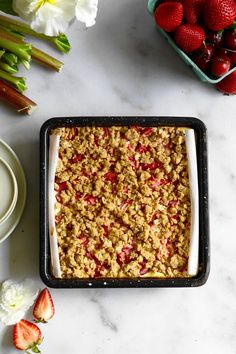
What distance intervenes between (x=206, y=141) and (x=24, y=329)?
0.64 meters

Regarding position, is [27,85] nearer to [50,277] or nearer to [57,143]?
[57,143]

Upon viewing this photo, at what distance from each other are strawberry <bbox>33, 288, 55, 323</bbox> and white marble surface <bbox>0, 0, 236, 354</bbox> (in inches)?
1.1

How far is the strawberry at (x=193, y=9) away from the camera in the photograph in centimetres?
157

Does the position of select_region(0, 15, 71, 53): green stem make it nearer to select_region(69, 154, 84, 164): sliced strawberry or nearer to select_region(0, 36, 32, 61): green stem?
select_region(0, 36, 32, 61): green stem

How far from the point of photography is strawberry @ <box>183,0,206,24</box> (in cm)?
157

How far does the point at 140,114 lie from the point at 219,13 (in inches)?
12.6

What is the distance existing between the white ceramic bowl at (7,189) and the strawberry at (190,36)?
49cm

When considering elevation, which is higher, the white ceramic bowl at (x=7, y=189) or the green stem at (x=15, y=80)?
the green stem at (x=15, y=80)

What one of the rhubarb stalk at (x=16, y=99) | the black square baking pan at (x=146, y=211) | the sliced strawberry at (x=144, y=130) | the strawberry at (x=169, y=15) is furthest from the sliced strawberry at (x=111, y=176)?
the strawberry at (x=169, y=15)

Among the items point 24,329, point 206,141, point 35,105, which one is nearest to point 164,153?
point 206,141

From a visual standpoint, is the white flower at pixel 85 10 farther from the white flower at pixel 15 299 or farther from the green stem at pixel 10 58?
the white flower at pixel 15 299

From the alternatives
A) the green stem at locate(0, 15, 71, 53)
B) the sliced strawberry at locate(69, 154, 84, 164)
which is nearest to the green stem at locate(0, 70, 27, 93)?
the green stem at locate(0, 15, 71, 53)

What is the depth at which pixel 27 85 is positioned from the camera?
1.71 meters

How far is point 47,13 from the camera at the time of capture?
145 centimetres
